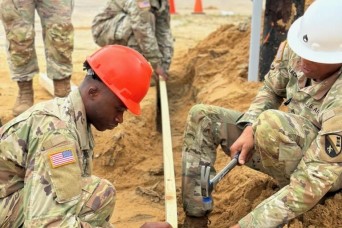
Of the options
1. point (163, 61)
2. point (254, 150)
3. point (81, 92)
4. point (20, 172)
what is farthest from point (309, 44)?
point (163, 61)

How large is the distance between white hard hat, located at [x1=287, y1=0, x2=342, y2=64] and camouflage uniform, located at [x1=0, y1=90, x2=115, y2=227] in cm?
129

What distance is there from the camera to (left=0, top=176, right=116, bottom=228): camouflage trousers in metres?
3.09

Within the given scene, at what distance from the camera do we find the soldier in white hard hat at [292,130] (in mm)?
3117

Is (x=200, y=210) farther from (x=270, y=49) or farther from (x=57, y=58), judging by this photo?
(x=270, y=49)

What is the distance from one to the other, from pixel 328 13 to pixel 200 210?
152 cm

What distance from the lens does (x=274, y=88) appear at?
4.12m

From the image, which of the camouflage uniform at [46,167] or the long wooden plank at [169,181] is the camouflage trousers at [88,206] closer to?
the camouflage uniform at [46,167]

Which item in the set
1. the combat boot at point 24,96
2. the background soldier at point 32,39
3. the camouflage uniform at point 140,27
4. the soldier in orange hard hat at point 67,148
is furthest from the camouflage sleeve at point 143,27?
the soldier in orange hard hat at point 67,148

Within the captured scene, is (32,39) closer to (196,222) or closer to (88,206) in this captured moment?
(196,222)

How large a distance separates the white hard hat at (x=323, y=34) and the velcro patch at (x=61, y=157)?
55.3 inches

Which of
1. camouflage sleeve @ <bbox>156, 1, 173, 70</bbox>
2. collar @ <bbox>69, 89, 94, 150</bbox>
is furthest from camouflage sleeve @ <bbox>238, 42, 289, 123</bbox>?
camouflage sleeve @ <bbox>156, 1, 173, 70</bbox>

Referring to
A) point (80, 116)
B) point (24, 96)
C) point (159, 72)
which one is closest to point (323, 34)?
point (80, 116)

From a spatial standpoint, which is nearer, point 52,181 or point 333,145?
point 52,181

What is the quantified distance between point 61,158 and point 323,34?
1582mm
